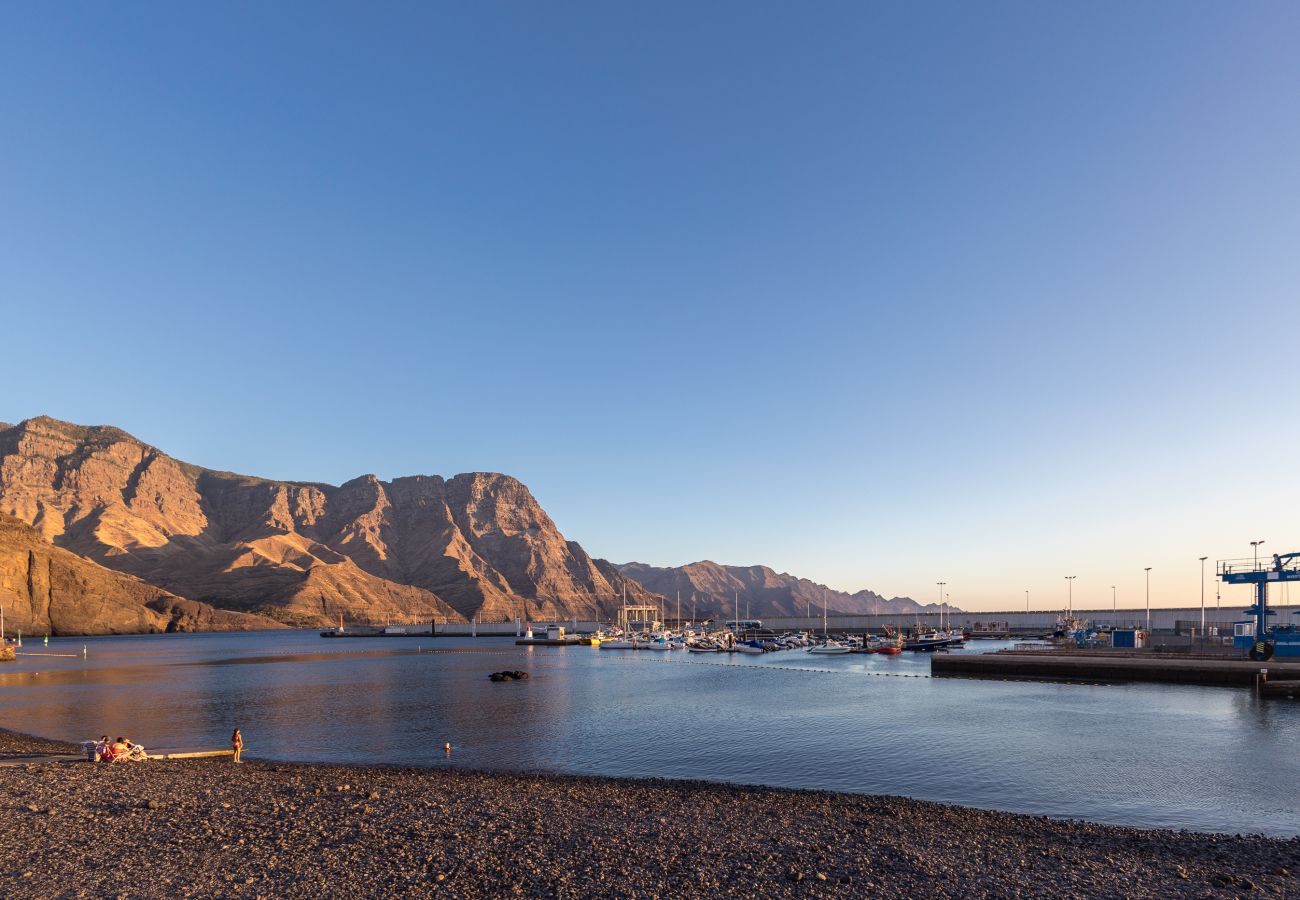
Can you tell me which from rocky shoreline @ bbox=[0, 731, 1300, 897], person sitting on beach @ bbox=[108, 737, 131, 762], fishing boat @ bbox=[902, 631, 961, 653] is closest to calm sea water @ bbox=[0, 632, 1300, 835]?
rocky shoreline @ bbox=[0, 731, 1300, 897]

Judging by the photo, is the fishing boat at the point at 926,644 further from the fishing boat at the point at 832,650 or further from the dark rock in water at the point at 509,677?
the dark rock in water at the point at 509,677

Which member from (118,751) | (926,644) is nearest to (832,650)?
(926,644)

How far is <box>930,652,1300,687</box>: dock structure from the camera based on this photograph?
63.7 meters

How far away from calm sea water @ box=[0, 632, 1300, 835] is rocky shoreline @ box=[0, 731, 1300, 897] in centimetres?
519

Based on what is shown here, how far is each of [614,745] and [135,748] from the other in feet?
76.8

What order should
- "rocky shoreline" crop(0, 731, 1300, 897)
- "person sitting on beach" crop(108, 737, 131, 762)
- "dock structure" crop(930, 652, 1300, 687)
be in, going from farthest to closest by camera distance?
1. "dock structure" crop(930, 652, 1300, 687)
2. "person sitting on beach" crop(108, 737, 131, 762)
3. "rocky shoreline" crop(0, 731, 1300, 897)

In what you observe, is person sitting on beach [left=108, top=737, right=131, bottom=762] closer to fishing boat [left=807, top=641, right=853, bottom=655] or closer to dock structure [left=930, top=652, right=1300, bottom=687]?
dock structure [left=930, top=652, right=1300, bottom=687]

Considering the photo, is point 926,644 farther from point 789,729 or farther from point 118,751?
point 118,751

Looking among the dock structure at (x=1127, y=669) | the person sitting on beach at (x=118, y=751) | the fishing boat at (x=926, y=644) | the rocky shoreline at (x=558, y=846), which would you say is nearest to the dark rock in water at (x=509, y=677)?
the dock structure at (x=1127, y=669)

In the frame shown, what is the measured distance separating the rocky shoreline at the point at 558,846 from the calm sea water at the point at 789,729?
17.0ft

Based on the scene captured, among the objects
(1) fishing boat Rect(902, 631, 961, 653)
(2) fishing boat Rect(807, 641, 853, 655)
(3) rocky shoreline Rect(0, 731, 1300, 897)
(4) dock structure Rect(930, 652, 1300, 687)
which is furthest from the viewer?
(1) fishing boat Rect(902, 631, 961, 653)

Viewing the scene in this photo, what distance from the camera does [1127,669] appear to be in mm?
71688

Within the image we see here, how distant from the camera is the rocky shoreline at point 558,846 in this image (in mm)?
16688

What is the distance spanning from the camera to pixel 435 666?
363 ft
